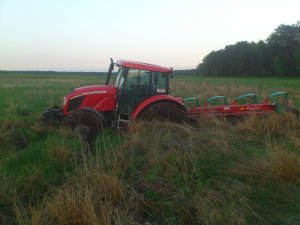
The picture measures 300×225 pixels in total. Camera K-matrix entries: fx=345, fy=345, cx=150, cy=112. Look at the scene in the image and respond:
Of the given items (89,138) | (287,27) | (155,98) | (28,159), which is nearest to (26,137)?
(89,138)

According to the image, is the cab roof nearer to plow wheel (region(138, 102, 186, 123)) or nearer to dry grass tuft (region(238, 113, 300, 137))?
plow wheel (region(138, 102, 186, 123))

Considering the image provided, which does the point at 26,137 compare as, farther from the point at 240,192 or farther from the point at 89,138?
the point at 240,192

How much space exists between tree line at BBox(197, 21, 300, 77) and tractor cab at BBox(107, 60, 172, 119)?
69.4 metres

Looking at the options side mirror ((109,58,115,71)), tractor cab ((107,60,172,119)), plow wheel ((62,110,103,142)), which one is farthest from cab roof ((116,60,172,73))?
plow wheel ((62,110,103,142))

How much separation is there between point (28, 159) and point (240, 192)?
147 inches

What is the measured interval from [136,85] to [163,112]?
1.03 meters

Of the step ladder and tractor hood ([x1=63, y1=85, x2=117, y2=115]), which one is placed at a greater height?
tractor hood ([x1=63, y1=85, x2=117, y2=115])

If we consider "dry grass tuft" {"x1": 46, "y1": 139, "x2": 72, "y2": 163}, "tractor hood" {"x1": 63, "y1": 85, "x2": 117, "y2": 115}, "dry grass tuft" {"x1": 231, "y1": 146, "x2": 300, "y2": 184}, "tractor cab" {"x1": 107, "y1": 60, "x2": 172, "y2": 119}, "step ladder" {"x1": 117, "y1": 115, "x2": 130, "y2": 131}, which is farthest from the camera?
"tractor hood" {"x1": 63, "y1": 85, "x2": 117, "y2": 115}

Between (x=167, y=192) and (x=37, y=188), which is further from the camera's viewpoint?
(x=37, y=188)

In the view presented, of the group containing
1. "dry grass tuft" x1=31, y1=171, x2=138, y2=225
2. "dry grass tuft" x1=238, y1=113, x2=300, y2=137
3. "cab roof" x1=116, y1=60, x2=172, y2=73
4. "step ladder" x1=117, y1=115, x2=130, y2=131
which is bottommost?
"dry grass tuft" x1=31, y1=171, x2=138, y2=225

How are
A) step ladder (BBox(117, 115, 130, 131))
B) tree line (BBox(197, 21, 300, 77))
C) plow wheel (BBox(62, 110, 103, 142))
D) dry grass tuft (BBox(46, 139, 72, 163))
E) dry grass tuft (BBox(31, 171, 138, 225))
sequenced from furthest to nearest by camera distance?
tree line (BBox(197, 21, 300, 77)) → step ladder (BBox(117, 115, 130, 131)) → plow wheel (BBox(62, 110, 103, 142)) → dry grass tuft (BBox(46, 139, 72, 163)) → dry grass tuft (BBox(31, 171, 138, 225))

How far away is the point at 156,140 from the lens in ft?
19.7

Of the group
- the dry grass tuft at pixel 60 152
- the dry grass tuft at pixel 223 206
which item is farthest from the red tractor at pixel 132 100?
the dry grass tuft at pixel 223 206

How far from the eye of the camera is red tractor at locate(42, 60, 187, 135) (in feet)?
29.2
